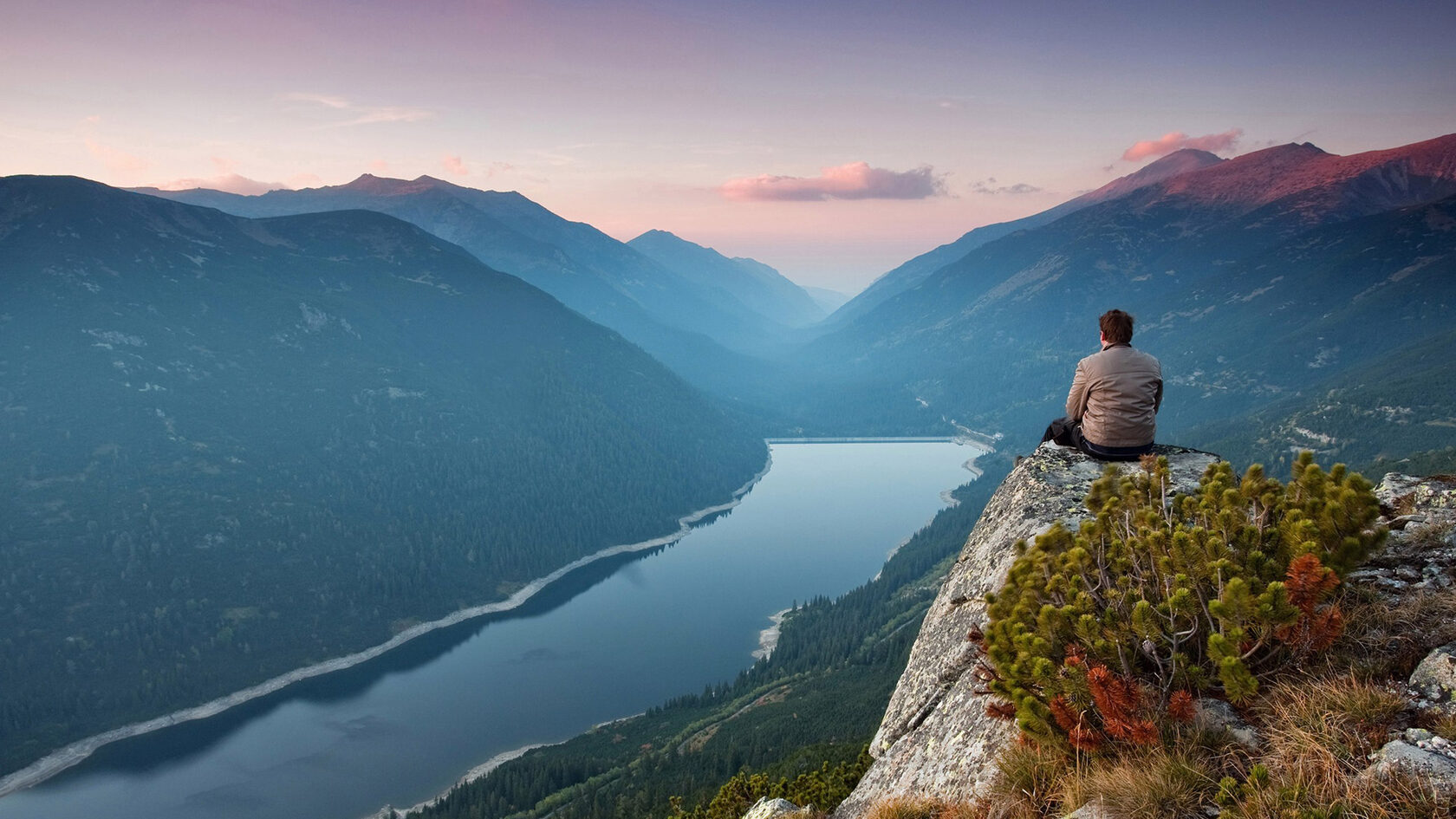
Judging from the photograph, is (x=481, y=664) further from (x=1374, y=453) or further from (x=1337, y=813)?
(x=1374, y=453)

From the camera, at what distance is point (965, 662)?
10.9m

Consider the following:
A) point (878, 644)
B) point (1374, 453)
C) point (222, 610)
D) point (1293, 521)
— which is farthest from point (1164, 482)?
point (1374, 453)

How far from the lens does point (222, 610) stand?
14738 centimetres

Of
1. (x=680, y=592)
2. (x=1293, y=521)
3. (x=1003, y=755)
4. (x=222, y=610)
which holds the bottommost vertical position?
(x=680, y=592)

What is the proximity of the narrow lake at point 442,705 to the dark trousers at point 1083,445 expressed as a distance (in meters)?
111

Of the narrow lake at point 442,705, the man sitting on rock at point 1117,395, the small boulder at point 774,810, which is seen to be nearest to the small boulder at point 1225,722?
the man sitting on rock at point 1117,395

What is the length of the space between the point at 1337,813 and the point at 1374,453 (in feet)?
708

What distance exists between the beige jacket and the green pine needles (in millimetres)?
2960

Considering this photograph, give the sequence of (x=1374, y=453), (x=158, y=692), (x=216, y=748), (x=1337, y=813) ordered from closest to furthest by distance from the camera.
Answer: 1. (x=1337, y=813)
2. (x=216, y=748)
3. (x=158, y=692)
4. (x=1374, y=453)

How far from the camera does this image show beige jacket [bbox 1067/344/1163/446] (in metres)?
11.9

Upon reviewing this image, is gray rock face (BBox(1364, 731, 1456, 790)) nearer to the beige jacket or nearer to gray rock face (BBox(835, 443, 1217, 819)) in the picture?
gray rock face (BBox(835, 443, 1217, 819))

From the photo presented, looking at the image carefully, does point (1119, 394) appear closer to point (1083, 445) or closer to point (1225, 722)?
point (1083, 445)

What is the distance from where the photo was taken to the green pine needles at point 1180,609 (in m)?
7.34

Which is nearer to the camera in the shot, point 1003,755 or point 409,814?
point 1003,755
